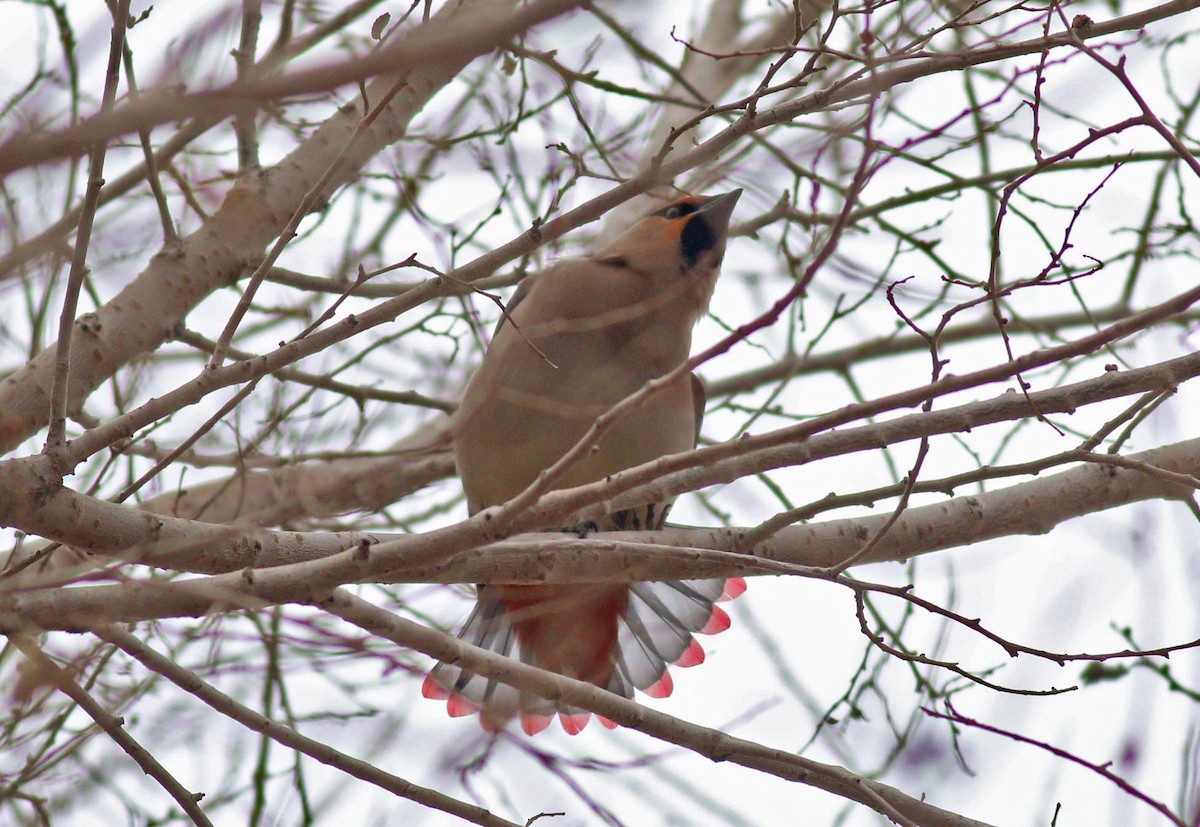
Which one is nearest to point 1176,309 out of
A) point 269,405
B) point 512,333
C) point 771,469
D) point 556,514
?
point 771,469

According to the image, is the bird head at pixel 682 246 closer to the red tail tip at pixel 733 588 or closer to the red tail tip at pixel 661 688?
the red tail tip at pixel 733 588

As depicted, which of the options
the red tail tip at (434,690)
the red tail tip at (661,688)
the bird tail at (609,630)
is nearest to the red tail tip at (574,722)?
the bird tail at (609,630)

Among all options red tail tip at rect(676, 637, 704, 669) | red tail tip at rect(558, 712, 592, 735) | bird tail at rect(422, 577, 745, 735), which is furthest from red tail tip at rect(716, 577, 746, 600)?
red tail tip at rect(558, 712, 592, 735)

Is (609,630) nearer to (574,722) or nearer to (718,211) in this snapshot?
(574,722)

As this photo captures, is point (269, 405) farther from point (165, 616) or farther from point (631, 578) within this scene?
point (165, 616)

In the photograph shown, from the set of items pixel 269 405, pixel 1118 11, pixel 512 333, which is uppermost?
pixel 1118 11

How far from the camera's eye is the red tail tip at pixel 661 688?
15.4 feet

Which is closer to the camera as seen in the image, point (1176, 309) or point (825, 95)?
point (1176, 309)

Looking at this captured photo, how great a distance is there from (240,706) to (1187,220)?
3.88 metres

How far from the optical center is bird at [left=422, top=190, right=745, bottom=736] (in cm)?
450

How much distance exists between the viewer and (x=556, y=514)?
247 cm

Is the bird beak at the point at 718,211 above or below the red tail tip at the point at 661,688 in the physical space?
above

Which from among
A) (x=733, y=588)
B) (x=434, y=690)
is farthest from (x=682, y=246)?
(x=434, y=690)

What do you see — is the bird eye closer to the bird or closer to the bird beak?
the bird beak
